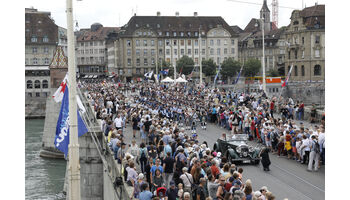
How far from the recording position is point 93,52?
504 ft

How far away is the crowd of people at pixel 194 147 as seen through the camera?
13.5 meters

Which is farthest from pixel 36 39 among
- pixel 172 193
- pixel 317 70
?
pixel 172 193

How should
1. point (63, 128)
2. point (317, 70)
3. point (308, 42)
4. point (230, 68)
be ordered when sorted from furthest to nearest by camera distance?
1. point (230, 68)
2. point (317, 70)
3. point (308, 42)
4. point (63, 128)

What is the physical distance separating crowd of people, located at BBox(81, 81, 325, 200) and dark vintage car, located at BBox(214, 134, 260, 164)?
1.06 meters

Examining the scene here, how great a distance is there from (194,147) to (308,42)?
241 feet

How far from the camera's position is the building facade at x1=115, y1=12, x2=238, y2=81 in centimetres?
11788

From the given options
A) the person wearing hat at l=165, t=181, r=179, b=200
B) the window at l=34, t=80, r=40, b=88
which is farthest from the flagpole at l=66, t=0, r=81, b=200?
the window at l=34, t=80, r=40, b=88

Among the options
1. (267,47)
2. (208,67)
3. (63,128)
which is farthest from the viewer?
(267,47)

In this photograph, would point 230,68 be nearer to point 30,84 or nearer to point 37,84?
point 37,84

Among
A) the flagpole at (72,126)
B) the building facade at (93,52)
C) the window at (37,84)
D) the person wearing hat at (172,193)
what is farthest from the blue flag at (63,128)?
the building facade at (93,52)

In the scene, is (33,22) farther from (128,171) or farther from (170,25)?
(128,171)

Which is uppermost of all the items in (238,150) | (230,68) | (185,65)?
(185,65)

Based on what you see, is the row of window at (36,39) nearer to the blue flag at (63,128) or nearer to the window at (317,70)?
the window at (317,70)

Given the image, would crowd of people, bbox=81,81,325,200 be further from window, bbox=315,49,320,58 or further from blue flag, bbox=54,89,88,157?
window, bbox=315,49,320,58
